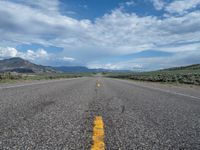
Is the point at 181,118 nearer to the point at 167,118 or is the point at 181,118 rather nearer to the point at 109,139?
the point at 167,118

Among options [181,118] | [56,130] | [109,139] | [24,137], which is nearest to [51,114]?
[56,130]

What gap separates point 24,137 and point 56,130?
0.57m

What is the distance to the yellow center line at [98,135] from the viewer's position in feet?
9.65

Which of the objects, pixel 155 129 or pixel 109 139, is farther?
pixel 155 129

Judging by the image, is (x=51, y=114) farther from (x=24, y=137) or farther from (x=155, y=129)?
(x=155, y=129)

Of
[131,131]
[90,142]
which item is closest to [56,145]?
[90,142]

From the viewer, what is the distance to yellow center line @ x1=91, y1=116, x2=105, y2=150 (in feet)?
9.65

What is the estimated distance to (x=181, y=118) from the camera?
16.7 feet

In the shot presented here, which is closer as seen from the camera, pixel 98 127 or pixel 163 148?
pixel 163 148

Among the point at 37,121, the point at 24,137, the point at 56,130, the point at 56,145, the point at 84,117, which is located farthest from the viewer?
the point at 84,117

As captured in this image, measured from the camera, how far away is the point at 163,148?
3.02 meters

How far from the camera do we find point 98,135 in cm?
345

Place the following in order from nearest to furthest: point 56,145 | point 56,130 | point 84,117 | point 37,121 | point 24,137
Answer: point 56,145 < point 24,137 < point 56,130 < point 37,121 < point 84,117

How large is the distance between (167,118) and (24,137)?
9.71 ft
